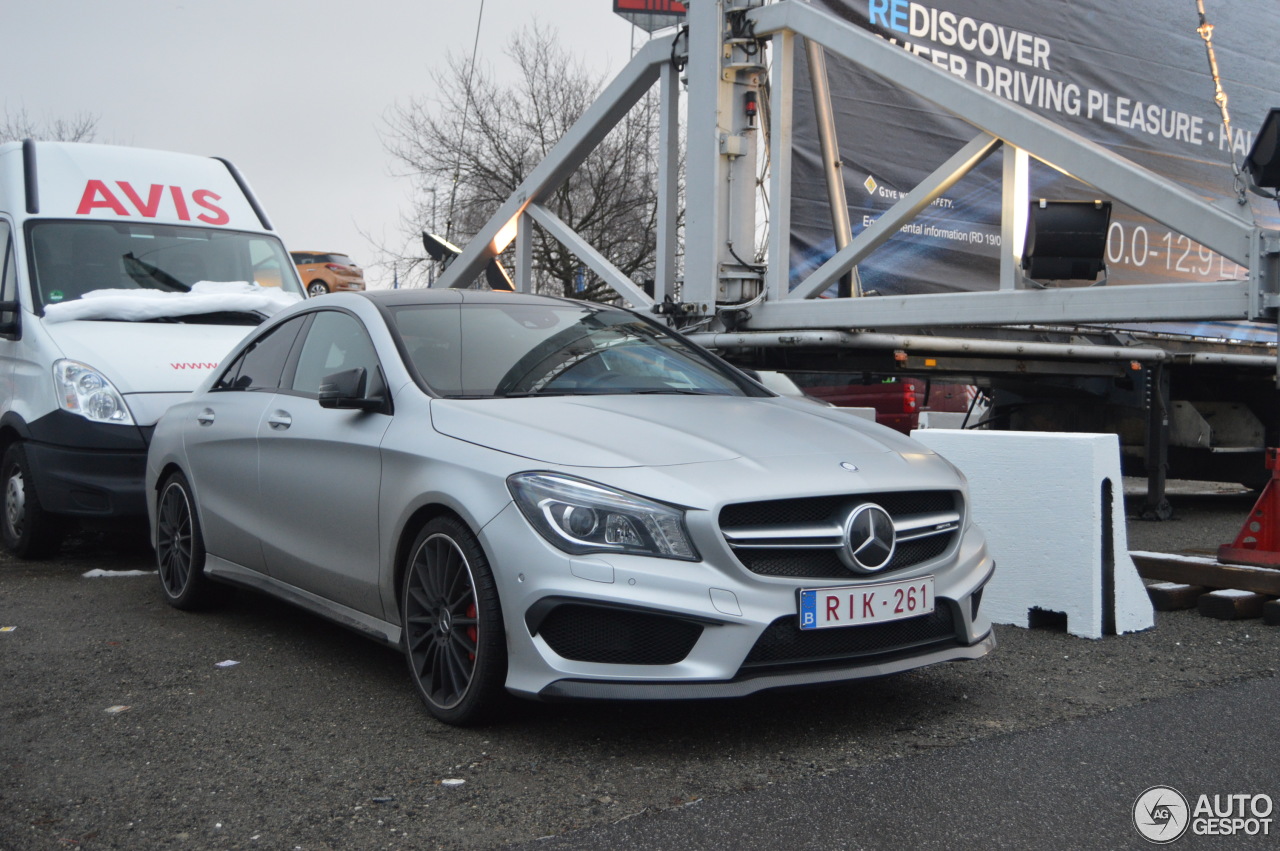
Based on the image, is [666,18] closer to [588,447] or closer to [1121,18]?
[1121,18]

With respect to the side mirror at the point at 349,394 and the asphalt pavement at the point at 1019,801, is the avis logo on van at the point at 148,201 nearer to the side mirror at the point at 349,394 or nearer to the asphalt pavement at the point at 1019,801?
the side mirror at the point at 349,394

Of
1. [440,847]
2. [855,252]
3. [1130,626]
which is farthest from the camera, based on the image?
[855,252]

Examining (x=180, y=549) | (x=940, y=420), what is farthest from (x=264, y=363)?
(x=940, y=420)

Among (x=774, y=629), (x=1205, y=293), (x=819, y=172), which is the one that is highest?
(x=819, y=172)

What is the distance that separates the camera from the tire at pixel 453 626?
12.5 feet

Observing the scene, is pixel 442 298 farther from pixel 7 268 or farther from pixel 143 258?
pixel 7 268

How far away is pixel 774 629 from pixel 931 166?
16.6 ft

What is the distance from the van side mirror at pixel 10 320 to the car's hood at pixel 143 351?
1.12 feet

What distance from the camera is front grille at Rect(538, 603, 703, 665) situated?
3.61 metres

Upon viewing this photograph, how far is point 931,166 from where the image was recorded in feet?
26.2

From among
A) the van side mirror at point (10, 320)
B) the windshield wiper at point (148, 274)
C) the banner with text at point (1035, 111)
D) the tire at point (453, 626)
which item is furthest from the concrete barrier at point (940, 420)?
the tire at point (453, 626)

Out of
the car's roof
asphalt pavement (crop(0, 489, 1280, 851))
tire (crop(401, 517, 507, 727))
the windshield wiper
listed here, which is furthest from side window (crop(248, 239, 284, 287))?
tire (crop(401, 517, 507, 727))

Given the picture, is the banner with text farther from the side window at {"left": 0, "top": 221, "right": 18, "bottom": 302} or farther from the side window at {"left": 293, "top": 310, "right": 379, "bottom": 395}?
the side window at {"left": 0, "top": 221, "right": 18, "bottom": 302}

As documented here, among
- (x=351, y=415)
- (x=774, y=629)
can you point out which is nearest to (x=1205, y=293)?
(x=774, y=629)
